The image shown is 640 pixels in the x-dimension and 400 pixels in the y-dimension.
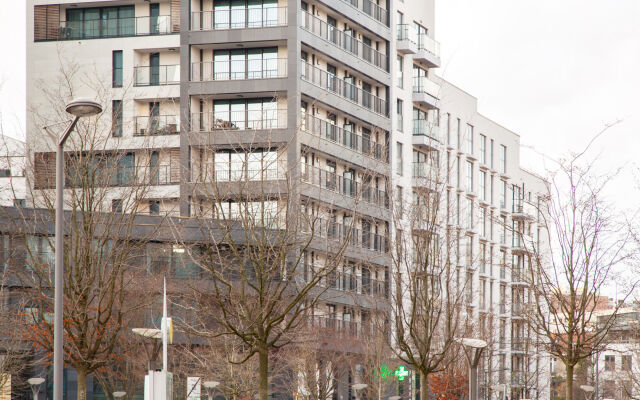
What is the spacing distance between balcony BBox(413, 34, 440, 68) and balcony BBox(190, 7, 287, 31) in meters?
18.7

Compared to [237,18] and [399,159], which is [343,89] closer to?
[237,18]

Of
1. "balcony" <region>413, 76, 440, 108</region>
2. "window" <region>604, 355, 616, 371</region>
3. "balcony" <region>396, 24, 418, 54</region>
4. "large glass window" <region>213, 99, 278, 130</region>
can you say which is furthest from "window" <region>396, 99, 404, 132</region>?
"window" <region>604, 355, 616, 371</region>

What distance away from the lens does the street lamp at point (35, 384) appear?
5241cm

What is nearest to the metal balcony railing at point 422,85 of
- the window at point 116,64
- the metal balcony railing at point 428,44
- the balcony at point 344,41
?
the metal balcony railing at point 428,44

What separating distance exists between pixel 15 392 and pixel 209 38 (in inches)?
886

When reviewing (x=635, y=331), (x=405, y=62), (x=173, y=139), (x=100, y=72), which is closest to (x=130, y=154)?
(x=173, y=139)

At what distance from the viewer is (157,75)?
214 ft

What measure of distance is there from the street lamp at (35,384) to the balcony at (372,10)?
30890mm

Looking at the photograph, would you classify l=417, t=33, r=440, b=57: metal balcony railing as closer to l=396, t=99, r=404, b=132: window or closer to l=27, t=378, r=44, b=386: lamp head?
l=396, t=99, r=404, b=132: window

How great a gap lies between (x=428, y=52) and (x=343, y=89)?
51.6ft

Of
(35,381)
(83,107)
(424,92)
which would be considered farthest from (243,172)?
(424,92)

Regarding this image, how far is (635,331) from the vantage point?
140 ft

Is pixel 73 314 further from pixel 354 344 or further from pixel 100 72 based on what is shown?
pixel 100 72

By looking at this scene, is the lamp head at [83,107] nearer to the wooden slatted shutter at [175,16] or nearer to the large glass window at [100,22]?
the wooden slatted shutter at [175,16]
